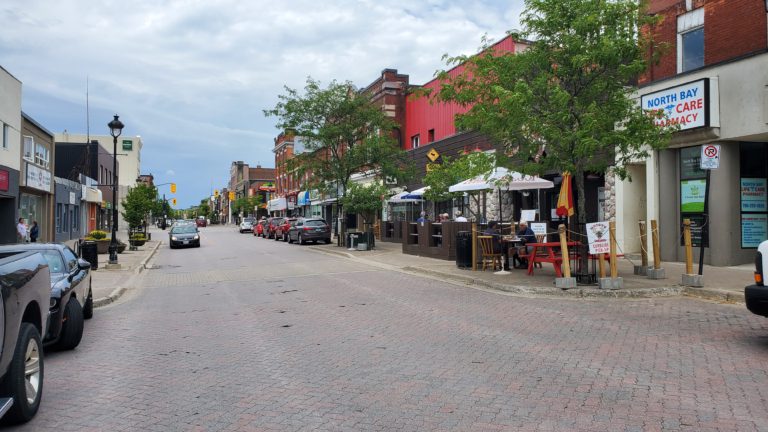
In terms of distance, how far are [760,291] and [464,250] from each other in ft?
31.4

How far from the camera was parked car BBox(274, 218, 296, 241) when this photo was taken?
124 feet

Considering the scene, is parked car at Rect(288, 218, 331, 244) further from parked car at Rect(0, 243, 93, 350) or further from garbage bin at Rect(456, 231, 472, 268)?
parked car at Rect(0, 243, 93, 350)

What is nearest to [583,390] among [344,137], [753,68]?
[753,68]

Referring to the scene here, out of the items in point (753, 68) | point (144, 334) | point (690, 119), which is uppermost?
point (753, 68)

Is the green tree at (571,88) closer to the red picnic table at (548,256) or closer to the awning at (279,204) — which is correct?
the red picnic table at (548,256)

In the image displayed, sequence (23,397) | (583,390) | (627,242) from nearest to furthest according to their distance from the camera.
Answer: (23,397), (583,390), (627,242)

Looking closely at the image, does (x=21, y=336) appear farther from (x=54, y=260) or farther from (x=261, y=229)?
(x=261, y=229)

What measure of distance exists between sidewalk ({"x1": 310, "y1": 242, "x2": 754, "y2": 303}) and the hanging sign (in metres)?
0.78

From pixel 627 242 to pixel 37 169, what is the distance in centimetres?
2797

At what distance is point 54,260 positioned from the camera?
7.95 metres

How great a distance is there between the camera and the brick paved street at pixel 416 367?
Answer: 14.9ft

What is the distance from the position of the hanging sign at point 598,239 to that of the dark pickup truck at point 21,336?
942 centimetres

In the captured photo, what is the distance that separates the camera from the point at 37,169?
2898 cm

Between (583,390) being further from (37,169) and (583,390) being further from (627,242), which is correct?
(37,169)
